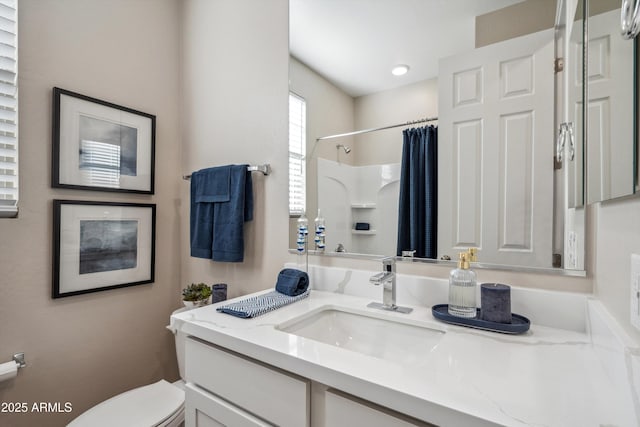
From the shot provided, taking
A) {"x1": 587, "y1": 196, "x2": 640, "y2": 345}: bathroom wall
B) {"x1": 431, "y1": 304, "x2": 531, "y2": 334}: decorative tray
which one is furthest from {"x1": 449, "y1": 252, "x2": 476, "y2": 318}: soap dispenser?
{"x1": 587, "y1": 196, "x2": 640, "y2": 345}: bathroom wall

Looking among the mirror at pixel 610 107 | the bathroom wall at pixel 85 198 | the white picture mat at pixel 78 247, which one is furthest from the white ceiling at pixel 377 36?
the white picture mat at pixel 78 247

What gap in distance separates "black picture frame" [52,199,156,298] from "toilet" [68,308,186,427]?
525 millimetres

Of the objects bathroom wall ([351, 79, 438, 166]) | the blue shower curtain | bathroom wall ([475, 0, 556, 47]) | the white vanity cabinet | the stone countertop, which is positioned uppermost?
bathroom wall ([475, 0, 556, 47])

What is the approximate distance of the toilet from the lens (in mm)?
1094

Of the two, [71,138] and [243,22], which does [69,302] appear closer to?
[71,138]

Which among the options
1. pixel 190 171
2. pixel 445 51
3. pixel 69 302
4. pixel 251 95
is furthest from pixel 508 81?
pixel 69 302

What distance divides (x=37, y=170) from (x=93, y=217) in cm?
28

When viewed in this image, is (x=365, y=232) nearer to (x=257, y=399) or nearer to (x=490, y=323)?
(x=490, y=323)

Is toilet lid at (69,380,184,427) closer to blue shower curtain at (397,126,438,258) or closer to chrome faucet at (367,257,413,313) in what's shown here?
chrome faucet at (367,257,413,313)

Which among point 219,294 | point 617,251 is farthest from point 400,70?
point 219,294

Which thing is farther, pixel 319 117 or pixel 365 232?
pixel 319 117

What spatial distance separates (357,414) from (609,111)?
695 millimetres

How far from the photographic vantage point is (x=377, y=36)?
1.12m

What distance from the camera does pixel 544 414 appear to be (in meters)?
0.45
